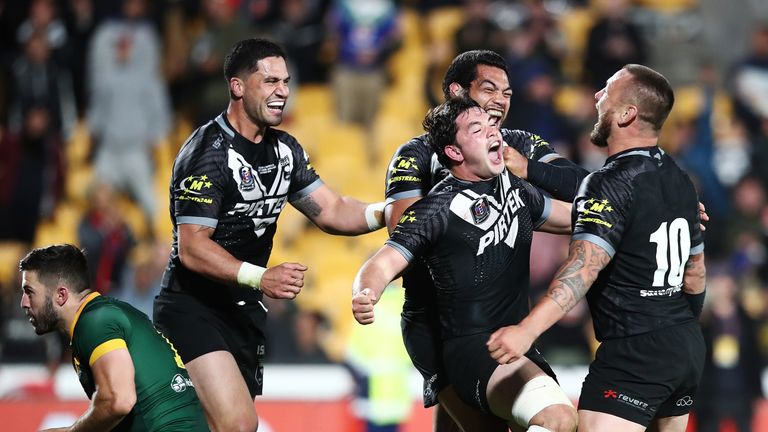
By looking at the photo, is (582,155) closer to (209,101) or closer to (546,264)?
(546,264)

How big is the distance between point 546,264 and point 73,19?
6.16m

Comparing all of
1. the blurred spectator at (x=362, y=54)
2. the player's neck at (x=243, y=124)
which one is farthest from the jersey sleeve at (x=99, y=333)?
the blurred spectator at (x=362, y=54)

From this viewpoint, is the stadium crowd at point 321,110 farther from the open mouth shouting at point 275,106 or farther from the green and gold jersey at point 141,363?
the green and gold jersey at point 141,363

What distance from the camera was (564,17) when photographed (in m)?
14.1

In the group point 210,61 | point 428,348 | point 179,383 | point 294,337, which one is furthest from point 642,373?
point 210,61

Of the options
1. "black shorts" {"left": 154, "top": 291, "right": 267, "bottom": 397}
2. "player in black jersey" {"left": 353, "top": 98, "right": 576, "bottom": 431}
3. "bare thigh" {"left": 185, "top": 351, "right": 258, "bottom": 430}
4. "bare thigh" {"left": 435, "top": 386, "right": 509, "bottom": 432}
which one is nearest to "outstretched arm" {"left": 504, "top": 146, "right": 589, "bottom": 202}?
"player in black jersey" {"left": 353, "top": 98, "right": 576, "bottom": 431}

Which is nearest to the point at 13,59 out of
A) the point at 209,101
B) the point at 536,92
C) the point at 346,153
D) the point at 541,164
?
the point at 209,101

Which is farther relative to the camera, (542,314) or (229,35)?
(229,35)

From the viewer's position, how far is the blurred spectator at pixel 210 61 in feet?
41.6

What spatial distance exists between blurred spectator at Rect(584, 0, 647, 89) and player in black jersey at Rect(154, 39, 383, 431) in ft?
23.1

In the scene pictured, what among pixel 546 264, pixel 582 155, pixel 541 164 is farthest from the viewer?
pixel 582 155

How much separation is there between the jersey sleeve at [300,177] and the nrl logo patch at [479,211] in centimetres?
147

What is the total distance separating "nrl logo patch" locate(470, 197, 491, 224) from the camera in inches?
217

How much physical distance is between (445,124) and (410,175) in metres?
0.54
